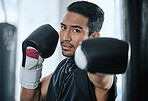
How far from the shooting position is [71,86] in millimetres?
887

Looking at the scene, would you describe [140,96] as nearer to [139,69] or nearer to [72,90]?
[139,69]

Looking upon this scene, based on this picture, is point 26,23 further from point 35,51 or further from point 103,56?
point 103,56

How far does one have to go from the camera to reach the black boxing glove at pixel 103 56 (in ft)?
1.66

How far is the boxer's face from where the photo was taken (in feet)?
2.81

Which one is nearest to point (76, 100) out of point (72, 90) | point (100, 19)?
point (72, 90)

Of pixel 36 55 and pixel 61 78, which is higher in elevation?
pixel 36 55

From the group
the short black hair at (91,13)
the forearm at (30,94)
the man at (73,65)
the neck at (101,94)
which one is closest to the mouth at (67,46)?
the man at (73,65)

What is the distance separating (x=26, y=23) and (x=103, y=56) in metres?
1.77

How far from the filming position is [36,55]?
93 cm

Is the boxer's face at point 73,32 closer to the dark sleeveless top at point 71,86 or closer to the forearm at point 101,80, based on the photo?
the dark sleeveless top at point 71,86

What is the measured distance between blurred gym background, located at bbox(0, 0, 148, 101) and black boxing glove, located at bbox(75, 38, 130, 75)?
162mm

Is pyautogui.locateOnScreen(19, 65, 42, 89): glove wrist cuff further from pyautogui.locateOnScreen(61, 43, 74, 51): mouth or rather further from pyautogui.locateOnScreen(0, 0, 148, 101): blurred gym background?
pyautogui.locateOnScreen(61, 43, 74, 51): mouth

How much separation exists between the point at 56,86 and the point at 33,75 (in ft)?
0.47

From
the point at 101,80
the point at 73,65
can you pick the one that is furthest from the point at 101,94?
the point at 73,65
